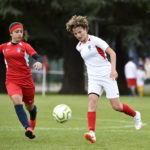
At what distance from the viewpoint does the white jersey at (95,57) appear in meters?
8.65

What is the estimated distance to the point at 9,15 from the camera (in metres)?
29.2

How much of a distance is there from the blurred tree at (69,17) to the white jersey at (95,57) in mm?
18976

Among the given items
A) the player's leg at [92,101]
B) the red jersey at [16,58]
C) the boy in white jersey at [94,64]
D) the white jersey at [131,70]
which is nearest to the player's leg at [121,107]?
the boy in white jersey at [94,64]

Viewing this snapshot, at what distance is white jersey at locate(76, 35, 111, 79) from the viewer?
865 centimetres

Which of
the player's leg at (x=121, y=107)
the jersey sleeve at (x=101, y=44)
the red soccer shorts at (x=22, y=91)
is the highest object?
the jersey sleeve at (x=101, y=44)

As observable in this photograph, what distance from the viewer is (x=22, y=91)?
9.12m

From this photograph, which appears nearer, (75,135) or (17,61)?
(17,61)

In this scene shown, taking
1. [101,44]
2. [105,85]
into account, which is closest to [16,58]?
[101,44]

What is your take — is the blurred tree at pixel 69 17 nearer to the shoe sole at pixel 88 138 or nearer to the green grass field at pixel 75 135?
the green grass field at pixel 75 135

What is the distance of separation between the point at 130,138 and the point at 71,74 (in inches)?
918

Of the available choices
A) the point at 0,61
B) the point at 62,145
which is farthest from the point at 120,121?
the point at 0,61

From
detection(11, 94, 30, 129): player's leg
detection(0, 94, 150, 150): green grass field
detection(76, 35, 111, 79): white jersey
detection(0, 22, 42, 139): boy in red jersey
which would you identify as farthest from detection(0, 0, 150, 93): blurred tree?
detection(11, 94, 30, 129): player's leg

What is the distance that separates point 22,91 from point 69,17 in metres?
20.3

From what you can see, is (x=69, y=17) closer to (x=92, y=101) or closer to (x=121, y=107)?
(x=121, y=107)
